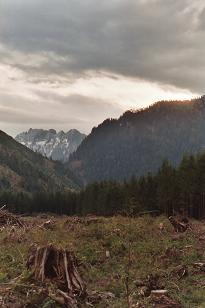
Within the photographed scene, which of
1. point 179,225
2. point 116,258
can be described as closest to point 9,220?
point 116,258

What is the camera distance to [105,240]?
26.5m

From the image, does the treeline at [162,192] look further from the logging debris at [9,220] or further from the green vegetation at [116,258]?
the green vegetation at [116,258]

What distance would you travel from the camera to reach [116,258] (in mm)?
23781

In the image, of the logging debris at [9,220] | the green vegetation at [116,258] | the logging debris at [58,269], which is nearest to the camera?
the logging debris at [58,269]

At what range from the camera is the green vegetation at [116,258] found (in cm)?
1502

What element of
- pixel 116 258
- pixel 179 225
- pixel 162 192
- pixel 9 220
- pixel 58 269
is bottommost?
pixel 116 258

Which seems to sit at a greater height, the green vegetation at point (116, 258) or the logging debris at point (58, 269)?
the logging debris at point (58, 269)

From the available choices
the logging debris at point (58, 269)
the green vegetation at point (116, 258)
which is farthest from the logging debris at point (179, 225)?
the logging debris at point (58, 269)

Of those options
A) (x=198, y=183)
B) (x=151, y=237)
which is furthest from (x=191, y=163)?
(x=151, y=237)

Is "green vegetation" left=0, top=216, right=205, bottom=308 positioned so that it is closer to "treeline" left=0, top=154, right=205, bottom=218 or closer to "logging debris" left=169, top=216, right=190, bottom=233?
"logging debris" left=169, top=216, right=190, bottom=233

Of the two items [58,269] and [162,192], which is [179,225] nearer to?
[58,269]

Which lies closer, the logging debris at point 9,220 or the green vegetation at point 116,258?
the green vegetation at point 116,258

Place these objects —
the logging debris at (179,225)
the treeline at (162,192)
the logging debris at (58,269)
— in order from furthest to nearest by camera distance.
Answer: the treeline at (162,192), the logging debris at (179,225), the logging debris at (58,269)

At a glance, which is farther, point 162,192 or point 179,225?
point 162,192
